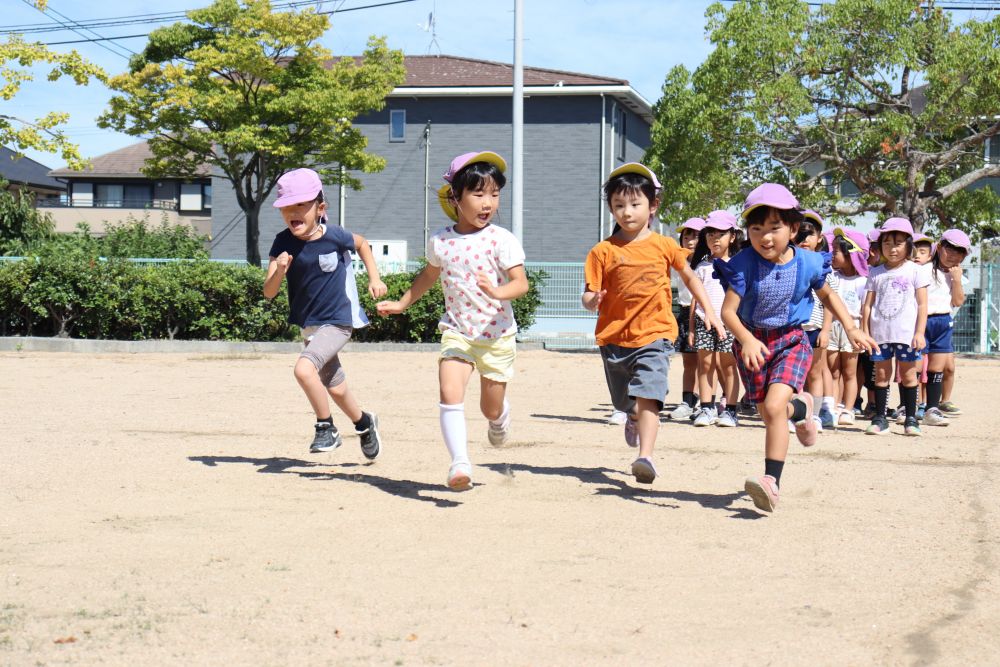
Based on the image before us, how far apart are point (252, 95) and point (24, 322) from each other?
12198 mm

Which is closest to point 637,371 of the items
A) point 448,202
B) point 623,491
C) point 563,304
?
point 623,491

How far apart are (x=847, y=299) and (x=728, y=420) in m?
1.60

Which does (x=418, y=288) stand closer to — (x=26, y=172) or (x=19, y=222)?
(x=19, y=222)

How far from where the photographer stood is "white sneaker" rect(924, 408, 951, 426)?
387 inches

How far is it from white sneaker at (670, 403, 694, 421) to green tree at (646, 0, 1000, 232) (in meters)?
11.5

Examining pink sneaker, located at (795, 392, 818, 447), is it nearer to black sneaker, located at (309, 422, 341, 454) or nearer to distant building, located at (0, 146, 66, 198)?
black sneaker, located at (309, 422, 341, 454)

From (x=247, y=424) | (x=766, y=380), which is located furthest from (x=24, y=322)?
(x=766, y=380)

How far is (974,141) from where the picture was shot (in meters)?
21.3

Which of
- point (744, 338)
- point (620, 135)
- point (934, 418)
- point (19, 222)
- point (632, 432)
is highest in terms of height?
point (620, 135)

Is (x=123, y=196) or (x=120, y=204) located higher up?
(x=123, y=196)

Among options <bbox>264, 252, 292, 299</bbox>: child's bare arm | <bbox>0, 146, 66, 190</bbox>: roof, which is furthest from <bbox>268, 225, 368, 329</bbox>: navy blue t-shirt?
<bbox>0, 146, 66, 190</bbox>: roof

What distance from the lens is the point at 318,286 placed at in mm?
6523

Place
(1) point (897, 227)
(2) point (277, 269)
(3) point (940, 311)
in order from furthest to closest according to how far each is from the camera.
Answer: (3) point (940, 311) → (1) point (897, 227) → (2) point (277, 269)

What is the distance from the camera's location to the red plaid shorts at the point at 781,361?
18.4ft
